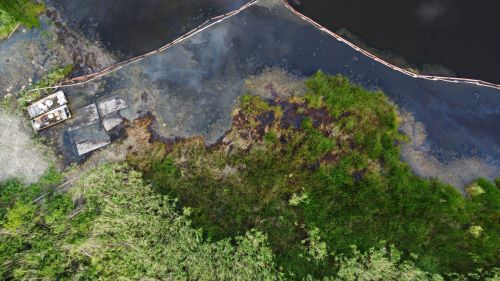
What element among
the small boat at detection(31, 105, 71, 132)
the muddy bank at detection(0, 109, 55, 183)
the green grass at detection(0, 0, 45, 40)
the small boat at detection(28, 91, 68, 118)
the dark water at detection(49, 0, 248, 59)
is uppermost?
the green grass at detection(0, 0, 45, 40)

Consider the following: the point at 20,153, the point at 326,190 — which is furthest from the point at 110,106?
A: the point at 326,190

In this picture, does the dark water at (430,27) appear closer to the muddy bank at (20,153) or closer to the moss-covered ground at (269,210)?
the moss-covered ground at (269,210)

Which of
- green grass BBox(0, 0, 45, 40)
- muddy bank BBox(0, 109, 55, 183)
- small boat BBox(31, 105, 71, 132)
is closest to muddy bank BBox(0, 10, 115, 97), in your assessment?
green grass BBox(0, 0, 45, 40)

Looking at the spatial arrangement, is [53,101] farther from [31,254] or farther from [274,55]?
[274,55]

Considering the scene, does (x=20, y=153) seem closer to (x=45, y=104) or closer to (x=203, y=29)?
(x=45, y=104)

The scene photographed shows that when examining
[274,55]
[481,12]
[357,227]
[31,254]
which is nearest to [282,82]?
[274,55]

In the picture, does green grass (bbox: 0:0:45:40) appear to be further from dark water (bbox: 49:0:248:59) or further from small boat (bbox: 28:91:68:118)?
small boat (bbox: 28:91:68:118)

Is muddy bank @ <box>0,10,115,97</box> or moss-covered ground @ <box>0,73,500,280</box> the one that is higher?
muddy bank @ <box>0,10,115,97</box>
